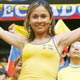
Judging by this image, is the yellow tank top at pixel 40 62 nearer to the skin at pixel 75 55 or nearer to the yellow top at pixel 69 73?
the yellow top at pixel 69 73

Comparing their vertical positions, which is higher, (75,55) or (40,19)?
(40,19)

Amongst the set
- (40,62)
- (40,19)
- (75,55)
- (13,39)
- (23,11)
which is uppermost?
(40,19)

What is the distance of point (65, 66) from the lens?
5578 mm

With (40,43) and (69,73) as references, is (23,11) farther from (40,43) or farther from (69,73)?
(40,43)

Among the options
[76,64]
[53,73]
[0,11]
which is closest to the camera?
[53,73]

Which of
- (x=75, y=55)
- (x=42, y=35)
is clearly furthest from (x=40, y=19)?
(x=75, y=55)

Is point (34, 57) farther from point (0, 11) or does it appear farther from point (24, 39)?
point (0, 11)

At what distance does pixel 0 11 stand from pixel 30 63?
5.60m

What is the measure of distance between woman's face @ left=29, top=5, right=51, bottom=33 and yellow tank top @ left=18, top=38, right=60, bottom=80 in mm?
154

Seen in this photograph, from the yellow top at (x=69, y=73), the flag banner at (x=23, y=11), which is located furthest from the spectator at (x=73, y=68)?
the flag banner at (x=23, y=11)

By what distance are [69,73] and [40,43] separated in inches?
68.5

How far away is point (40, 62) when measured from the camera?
367 centimetres

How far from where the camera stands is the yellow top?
528cm

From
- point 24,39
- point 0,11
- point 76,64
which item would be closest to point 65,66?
point 76,64
